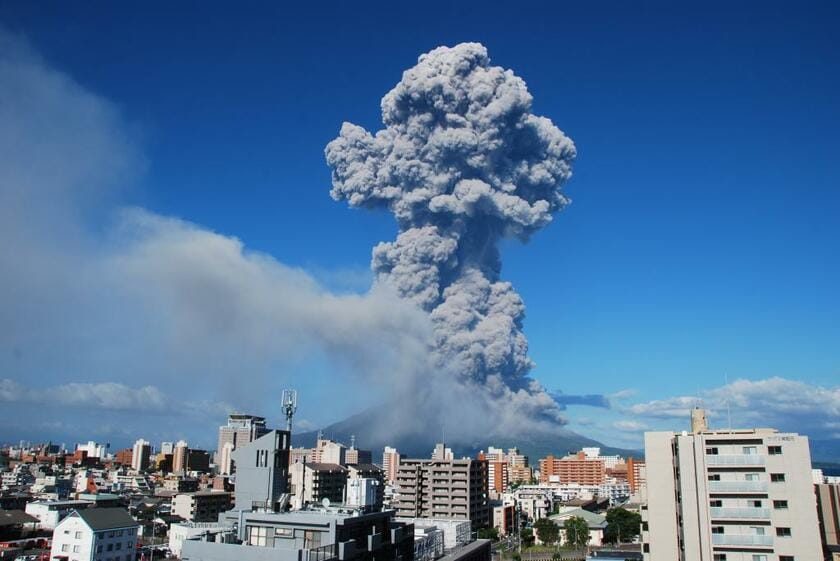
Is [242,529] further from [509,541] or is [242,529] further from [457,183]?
[457,183]

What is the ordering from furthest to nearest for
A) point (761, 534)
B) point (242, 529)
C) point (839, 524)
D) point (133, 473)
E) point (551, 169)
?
point (133, 473)
point (551, 169)
point (839, 524)
point (761, 534)
point (242, 529)

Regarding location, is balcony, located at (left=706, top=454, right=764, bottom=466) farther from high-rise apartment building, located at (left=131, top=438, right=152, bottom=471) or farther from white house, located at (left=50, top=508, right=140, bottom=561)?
high-rise apartment building, located at (left=131, top=438, right=152, bottom=471)

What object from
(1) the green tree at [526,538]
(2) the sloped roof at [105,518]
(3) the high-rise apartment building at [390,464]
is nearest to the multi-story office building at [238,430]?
(3) the high-rise apartment building at [390,464]

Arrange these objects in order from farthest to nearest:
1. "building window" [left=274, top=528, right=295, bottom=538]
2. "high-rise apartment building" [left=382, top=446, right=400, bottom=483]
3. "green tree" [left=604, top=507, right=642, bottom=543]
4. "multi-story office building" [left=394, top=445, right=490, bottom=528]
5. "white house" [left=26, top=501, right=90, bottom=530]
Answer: "high-rise apartment building" [left=382, top=446, right=400, bottom=483] → "multi-story office building" [left=394, top=445, right=490, bottom=528] → "green tree" [left=604, top=507, right=642, bottom=543] → "white house" [left=26, top=501, right=90, bottom=530] → "building window" [left=274, top=528, right=295, bottom=538]

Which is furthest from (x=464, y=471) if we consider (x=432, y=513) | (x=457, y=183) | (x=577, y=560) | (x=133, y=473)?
(x=133, y=473)

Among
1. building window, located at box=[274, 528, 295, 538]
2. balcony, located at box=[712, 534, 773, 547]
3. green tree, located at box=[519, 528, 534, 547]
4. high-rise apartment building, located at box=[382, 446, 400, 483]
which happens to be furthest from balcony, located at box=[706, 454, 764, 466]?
high-rise apartment building, located at box=[382, 446, 400, 483]
